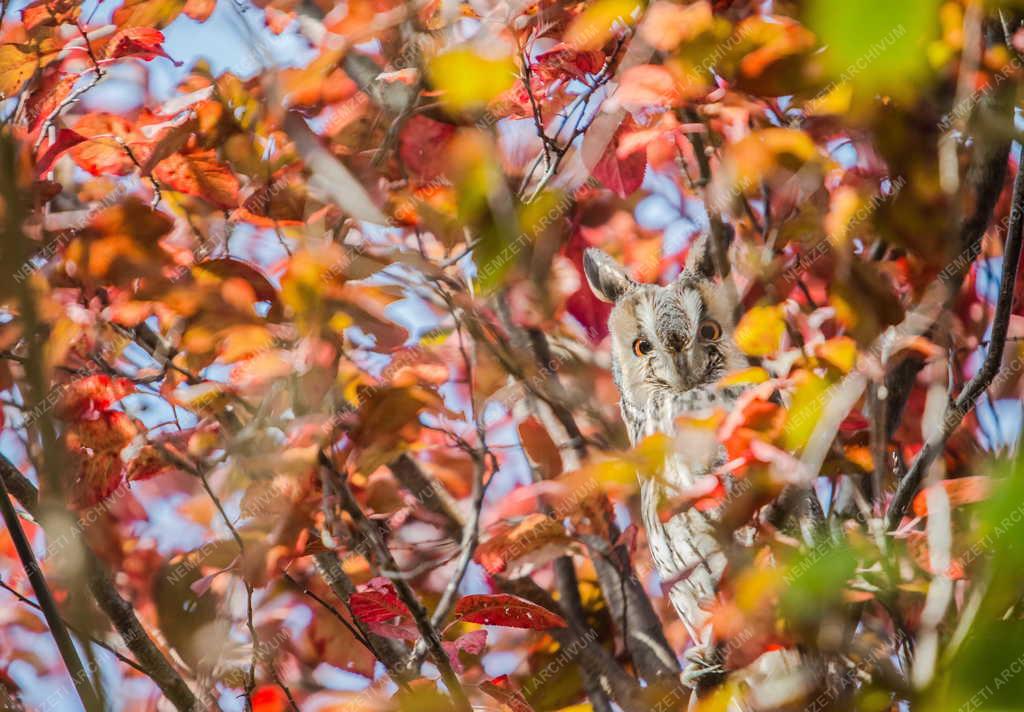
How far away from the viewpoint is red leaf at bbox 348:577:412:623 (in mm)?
1668

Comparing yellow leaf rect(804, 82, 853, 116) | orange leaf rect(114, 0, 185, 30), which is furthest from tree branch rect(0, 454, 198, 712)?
yellow leaf rect(804, 82, 853, 116)

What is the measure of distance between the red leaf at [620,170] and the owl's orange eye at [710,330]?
816 mm

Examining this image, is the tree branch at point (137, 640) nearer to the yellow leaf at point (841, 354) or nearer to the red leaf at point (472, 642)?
the red leaf at point (472, 642)

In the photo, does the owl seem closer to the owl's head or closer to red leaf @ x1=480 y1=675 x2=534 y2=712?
the owl's head

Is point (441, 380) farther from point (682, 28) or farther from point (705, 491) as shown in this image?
point (682, 28)

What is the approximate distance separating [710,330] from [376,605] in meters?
1.48

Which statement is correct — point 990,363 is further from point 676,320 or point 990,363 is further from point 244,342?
point 676,320

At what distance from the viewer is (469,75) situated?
5.49ft

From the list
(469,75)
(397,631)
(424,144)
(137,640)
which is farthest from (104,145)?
(397,631)

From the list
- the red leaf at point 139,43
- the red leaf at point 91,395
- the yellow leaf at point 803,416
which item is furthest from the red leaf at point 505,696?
the red leaf at point 139,43

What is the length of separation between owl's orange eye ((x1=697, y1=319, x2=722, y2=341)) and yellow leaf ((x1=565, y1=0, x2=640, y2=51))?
1.11 m

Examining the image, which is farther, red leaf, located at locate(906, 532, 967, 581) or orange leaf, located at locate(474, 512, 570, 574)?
orange leaf, located at locate(474, 512, 570, 574)

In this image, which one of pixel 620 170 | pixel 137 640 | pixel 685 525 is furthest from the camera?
pixel 685 525

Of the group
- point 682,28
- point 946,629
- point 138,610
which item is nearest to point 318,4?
point 682,28
